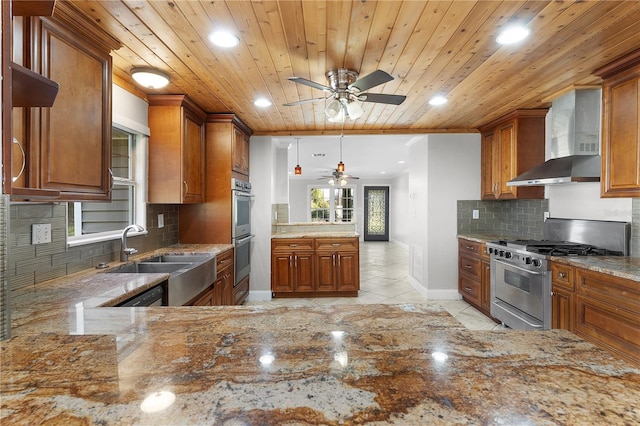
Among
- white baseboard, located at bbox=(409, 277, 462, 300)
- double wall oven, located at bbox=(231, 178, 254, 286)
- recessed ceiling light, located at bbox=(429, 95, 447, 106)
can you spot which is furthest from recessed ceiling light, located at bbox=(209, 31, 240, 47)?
white baseboard, located at bbox=(409, 277, 462, 300)

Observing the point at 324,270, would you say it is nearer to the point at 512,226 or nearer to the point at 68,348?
the point at 512,226

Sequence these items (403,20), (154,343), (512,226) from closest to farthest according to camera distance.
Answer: (154,343) → (403,20) → (512,226)

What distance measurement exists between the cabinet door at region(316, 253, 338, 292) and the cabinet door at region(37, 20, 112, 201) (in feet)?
9.34

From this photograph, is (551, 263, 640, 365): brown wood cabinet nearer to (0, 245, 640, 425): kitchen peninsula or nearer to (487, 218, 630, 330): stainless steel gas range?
(487, 218, 630, 330): stainless steel gas range

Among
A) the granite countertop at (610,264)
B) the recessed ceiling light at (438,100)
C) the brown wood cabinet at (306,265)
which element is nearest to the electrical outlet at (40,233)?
the brown wood cabinet at (306,265)

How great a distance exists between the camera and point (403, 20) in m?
1.78

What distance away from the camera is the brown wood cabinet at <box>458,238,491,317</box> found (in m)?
3.60

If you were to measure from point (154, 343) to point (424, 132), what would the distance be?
4189 mm

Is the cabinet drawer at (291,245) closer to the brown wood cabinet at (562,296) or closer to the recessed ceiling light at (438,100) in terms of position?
the recessed ceiling light at (438,100)

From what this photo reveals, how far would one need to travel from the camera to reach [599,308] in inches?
84.7

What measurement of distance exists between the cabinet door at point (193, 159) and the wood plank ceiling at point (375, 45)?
11.6 inches

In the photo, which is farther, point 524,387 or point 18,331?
point 18,331

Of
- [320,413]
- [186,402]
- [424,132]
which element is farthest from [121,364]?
[424,132]

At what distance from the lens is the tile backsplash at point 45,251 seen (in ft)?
5.58
